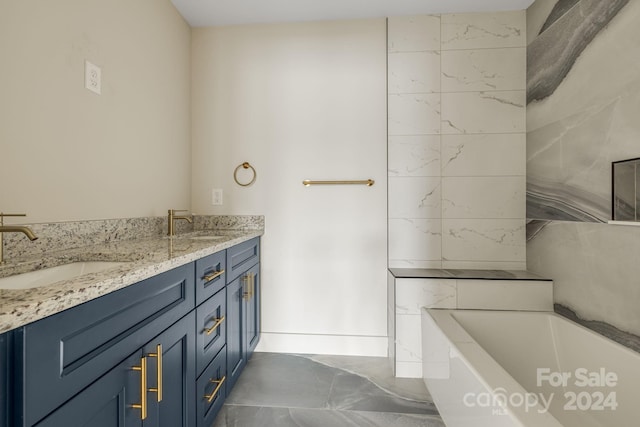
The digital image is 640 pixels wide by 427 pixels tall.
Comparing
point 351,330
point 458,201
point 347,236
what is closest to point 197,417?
point 351,330

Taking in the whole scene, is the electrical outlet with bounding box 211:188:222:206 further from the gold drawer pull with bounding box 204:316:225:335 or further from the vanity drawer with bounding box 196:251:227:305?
the gold drawer pull with bounding box 204:316:225:335

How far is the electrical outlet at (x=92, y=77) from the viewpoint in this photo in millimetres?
1287

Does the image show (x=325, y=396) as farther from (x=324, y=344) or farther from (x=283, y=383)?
(x=324, y=344)

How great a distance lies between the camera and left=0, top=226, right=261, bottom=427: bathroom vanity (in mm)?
529

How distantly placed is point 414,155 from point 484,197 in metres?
0.54

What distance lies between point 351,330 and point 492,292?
93 cm

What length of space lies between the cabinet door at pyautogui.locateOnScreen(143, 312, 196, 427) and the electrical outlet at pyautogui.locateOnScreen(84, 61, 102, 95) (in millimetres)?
1083

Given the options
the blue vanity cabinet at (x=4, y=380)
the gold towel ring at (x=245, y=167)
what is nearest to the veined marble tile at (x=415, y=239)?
the gold towel ring at (x=245, y=167)

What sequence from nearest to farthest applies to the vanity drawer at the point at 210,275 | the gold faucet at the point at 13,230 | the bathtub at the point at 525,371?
the gold faucet at the point at 13,230, the bathtub at the point at 525,371, the vanity drawer at the point at 210,275

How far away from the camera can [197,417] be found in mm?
1162

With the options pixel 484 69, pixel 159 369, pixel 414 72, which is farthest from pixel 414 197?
pixel 159 369

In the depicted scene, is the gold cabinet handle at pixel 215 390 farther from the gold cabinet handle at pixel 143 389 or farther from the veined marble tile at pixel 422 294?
the veined marble tile at pixel 422 294

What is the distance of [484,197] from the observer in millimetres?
2016

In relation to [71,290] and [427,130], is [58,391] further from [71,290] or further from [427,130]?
[427,130]
